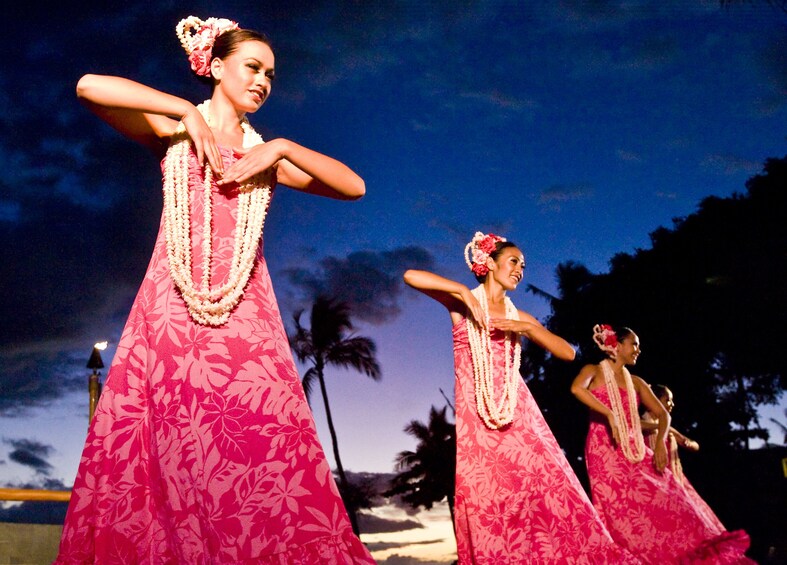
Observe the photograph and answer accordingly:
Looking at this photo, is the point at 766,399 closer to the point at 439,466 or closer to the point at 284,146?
the point at 439,466

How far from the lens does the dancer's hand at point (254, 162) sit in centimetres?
231

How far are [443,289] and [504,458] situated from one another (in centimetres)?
104

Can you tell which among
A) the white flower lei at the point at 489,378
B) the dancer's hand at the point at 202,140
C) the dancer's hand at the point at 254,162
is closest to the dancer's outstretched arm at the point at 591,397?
the white flower lei at the point at 489,378

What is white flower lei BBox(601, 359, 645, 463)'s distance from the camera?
570cm

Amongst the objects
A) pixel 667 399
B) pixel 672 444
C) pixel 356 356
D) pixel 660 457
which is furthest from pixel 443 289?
pixel 356 356

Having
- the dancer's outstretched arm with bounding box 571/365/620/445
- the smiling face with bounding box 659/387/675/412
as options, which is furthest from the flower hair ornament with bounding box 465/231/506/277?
the smiling face with bounding box 659/387/675/412

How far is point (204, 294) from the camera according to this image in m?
2.16

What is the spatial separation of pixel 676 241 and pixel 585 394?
46.7 feet

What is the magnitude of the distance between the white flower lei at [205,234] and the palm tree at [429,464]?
24.7 m

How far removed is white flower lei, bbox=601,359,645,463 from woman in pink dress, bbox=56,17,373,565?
13.4 ft

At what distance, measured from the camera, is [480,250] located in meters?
4.94

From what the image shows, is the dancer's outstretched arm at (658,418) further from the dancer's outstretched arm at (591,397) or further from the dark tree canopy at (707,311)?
the dark tree canopy at (707,311)

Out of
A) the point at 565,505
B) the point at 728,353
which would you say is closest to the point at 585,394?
the point at 565,505

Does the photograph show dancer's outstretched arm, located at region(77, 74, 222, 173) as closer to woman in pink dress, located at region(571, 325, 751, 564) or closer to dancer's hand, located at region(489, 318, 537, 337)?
dancer's hand, located at region(489, 318, 537, 337)
